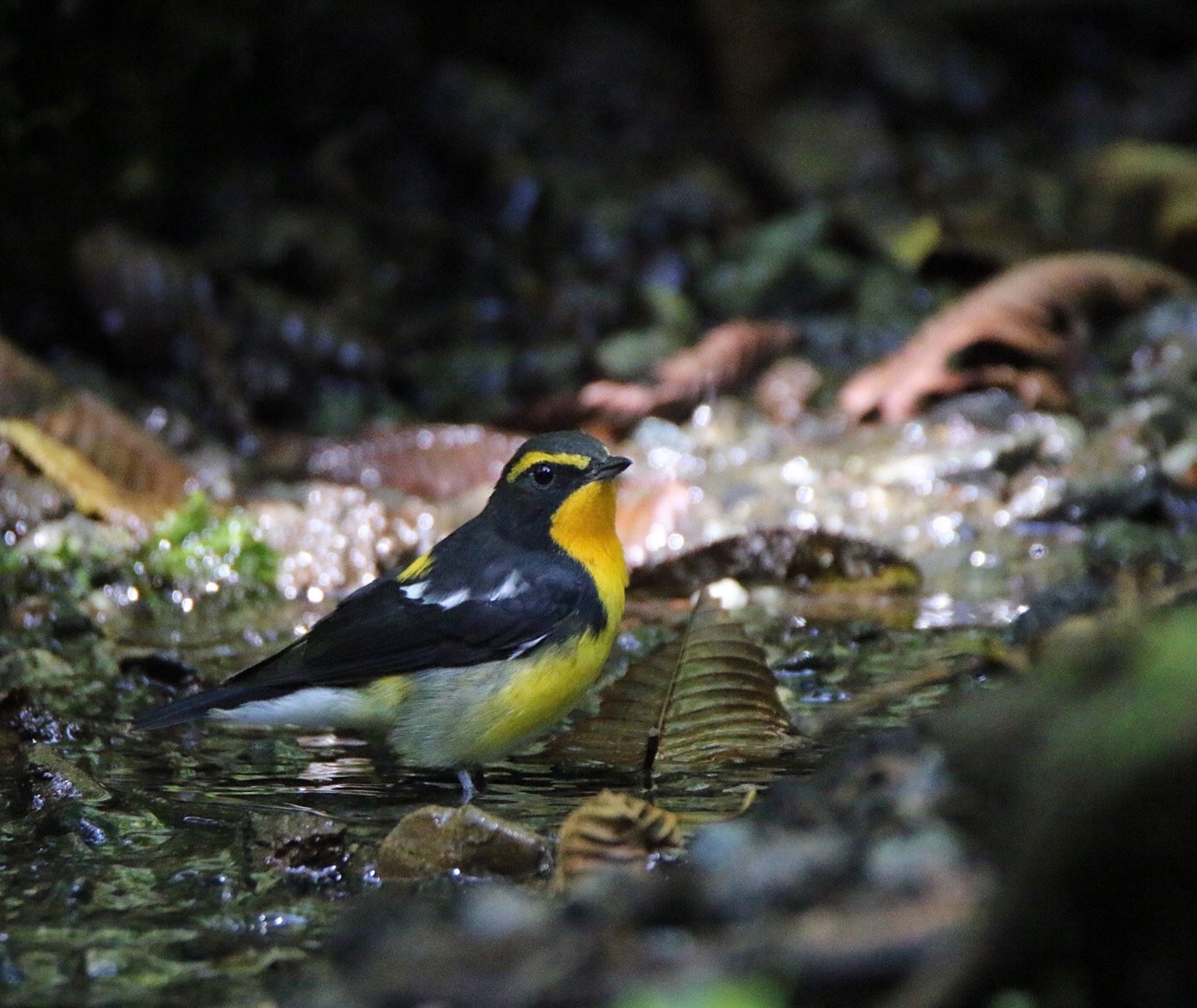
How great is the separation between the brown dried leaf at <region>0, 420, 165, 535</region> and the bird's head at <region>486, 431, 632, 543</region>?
71.4 inches

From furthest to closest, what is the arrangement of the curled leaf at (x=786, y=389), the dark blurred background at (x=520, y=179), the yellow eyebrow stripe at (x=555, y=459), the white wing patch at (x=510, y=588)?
the dark blurred background at (x=520, y=179), the curled leaf at (x=786, y=389), the yellow eyebrow stripe at (x=555, y=459), the white wing patch at (x=510, y=588)

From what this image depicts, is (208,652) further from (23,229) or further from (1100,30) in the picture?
(1100,30)

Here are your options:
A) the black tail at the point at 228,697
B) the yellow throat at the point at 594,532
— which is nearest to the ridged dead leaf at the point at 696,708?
the yellow throat at the point at 594,532

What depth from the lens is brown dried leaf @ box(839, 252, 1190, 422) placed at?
7078 mm

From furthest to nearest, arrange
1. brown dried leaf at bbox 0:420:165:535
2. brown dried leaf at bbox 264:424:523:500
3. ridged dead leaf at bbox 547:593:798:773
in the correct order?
brown dried leaf at bbox 264:424:523:500 < brown dried leaf at bbox 0:420:165:535 < ridged dead leaf at bbox 547:593:798:773

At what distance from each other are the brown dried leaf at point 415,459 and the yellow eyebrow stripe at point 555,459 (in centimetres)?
158

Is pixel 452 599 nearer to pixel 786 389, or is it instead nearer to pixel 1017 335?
pixel 786 389

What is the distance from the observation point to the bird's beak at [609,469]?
189 inches

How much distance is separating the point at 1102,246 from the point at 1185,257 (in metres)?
0.45

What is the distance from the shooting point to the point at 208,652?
537 cm

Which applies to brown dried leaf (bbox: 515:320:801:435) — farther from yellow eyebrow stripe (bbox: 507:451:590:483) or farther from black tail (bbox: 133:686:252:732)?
black tail (bbox: 133:686:252:732)

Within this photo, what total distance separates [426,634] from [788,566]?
1.73 metres

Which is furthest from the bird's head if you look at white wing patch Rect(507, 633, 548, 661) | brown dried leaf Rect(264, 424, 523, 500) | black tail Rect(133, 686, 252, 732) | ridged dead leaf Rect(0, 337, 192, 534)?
ridged dead leaf Rect(0, 337, 192, 534)

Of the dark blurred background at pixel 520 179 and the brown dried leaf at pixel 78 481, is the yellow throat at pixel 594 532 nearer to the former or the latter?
the brown dried leaf at pixel 78 481
